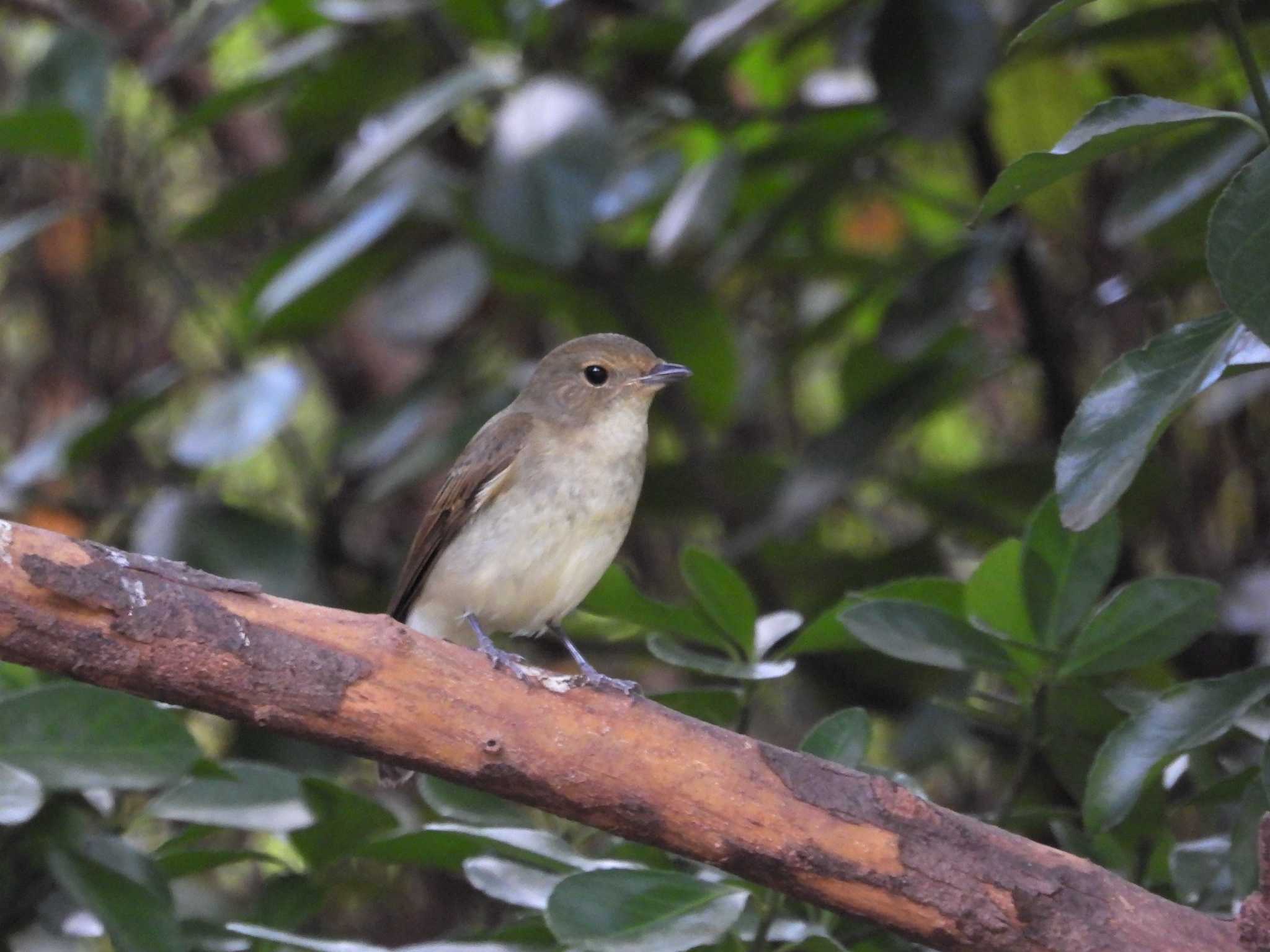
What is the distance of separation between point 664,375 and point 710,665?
4.95 feet

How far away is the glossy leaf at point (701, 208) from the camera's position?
410 cm

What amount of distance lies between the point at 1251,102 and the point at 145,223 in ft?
10.7

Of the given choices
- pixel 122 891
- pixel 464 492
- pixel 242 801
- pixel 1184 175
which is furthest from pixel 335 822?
pixel 1184 175

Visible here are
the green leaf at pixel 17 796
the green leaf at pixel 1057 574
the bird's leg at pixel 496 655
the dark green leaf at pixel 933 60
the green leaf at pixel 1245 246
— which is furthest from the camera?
the dark green leaf at pixel 933 60

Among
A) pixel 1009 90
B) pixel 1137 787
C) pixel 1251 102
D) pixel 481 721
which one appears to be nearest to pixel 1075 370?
pixel 1009 90

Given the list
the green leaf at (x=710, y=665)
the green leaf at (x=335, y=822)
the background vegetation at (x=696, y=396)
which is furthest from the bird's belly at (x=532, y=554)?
the green leaf at (x=710, y=665)

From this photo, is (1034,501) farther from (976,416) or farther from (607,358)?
(976,416)

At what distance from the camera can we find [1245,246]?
2152 millimetres

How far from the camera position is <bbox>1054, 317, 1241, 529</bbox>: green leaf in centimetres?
231

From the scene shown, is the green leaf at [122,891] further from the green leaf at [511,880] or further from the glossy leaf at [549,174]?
the glossy leaf at [549,174]

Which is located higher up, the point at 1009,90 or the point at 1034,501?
the point at 1009,90

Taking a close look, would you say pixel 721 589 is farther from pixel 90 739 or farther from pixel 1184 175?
pixel 1184 175

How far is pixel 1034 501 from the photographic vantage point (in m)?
4.36

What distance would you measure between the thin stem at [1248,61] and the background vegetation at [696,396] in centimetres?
2
